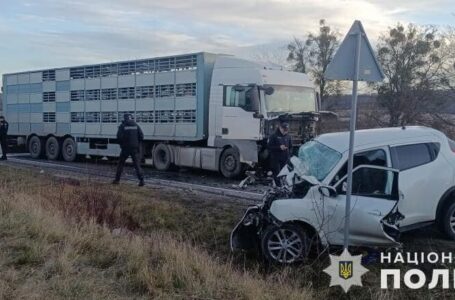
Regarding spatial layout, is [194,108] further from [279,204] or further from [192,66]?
[279,204]

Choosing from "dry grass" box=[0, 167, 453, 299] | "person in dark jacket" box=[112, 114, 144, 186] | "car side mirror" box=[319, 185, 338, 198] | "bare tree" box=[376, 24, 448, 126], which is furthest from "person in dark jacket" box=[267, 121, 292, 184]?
"bare tree" box=[376, 24, 448, 126]

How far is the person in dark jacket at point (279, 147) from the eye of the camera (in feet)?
41.4

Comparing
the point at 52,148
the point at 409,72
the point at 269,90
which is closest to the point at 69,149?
the point at 52,148

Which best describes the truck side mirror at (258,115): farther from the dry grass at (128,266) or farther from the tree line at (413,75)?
the tree line at (413,75)

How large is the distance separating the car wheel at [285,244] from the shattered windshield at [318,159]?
32.5 inches

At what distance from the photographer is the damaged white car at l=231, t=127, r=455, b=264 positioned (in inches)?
258

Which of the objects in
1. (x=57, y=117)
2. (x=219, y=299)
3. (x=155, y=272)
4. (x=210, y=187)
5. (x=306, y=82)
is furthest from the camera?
(x=57, y=117)

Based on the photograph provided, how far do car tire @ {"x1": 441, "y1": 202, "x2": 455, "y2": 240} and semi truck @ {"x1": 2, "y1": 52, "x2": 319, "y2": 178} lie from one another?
264 inches

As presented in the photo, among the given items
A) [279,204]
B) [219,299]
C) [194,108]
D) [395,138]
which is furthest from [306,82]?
[219,299]

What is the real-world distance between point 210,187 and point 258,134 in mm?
1958

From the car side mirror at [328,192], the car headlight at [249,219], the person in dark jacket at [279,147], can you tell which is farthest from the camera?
the person in dark jacket at [279,147]

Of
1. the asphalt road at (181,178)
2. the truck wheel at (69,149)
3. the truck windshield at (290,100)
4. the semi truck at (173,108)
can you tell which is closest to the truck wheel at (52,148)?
the semi truck at (173,108)

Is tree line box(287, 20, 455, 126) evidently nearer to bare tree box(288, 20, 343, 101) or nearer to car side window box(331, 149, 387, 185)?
bare tree box(288, 20, 343, 101)

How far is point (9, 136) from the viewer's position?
24562mm
